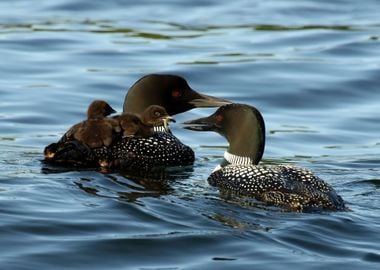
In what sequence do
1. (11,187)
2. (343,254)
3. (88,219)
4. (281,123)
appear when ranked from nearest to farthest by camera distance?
(343,254) → (88,219) → (11,187) → (281,123)

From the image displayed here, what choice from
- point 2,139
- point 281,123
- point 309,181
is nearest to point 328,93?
point 281,123

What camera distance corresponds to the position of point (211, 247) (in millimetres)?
9641

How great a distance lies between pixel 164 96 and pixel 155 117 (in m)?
0.76

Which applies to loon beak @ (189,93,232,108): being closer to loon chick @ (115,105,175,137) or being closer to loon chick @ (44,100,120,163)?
loon chick @ (115,105,175,137)

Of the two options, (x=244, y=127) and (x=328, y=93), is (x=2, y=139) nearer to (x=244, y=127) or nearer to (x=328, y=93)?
(x=244, y=127)

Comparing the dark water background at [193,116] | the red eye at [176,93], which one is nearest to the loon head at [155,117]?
the dark water background at [193,116]

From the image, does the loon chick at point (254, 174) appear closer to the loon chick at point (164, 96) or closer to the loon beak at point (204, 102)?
the loon chick at point (164, 96)

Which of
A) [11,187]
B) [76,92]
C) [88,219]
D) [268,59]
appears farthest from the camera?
[268,59]

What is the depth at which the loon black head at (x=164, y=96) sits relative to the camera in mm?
12812

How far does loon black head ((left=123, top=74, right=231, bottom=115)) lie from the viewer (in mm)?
12812

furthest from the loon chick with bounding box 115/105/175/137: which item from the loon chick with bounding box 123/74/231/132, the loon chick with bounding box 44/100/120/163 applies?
the loon chick with bounding box 123/74/231/132

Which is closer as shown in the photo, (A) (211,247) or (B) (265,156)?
(A) (211,247)

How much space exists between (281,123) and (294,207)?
4999 millimetres

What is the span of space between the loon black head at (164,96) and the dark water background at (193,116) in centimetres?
53
